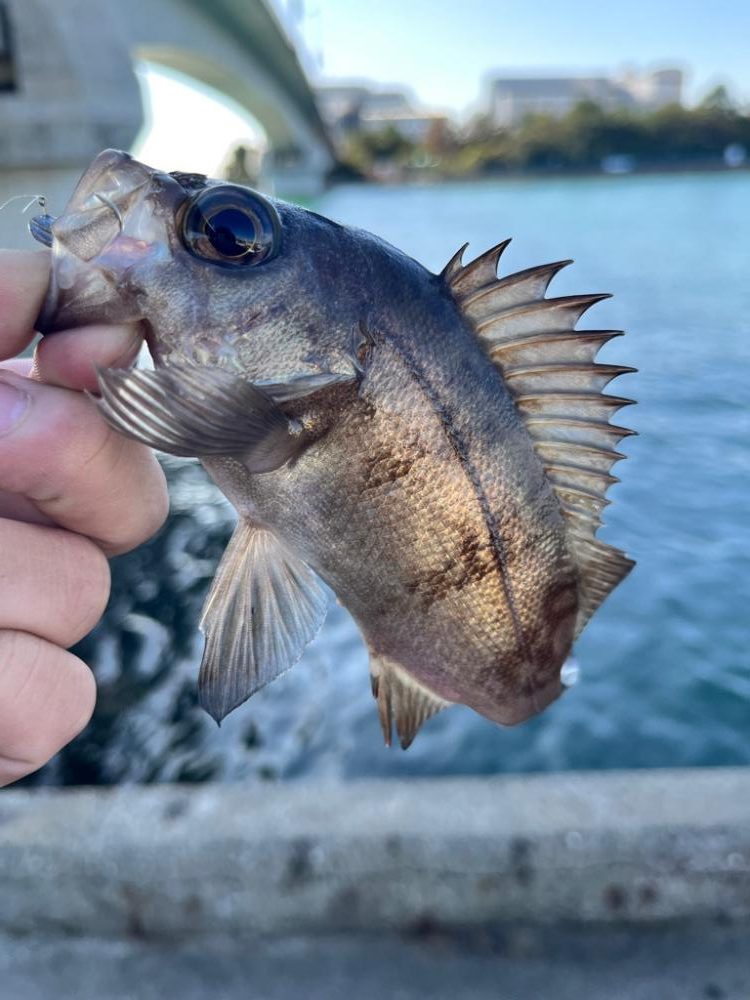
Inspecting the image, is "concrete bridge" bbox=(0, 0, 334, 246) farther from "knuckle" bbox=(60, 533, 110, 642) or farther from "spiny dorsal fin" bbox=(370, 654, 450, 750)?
"spiny dorsal fin" bbox=(370, 654, 450, 750)

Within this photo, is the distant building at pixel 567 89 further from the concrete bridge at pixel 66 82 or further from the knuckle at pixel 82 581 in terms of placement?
the knuckle at pixel 82 581

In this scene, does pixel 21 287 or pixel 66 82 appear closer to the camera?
pixel 21 287

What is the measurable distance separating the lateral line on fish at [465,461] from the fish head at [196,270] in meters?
0.10

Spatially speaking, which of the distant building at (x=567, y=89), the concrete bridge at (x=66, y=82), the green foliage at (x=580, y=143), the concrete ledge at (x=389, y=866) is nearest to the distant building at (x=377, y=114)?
the green foliage at (x=580, y=143)

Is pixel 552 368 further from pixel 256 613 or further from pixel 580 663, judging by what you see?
pixel 580 663

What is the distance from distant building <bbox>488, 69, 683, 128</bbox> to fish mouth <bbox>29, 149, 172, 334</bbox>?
101509 mm

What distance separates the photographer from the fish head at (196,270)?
1.15m

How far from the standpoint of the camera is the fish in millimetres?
1156

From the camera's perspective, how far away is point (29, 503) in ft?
5.00

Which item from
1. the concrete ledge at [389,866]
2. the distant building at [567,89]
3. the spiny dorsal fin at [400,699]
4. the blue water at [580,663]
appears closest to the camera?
the spiny dorsal fin at [400,699]

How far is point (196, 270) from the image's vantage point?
1.19m

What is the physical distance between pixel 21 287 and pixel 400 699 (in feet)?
2.89

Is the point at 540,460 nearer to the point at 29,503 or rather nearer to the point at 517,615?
the point at 517,615

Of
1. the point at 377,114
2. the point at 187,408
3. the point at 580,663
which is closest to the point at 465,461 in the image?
the point at 187,408
